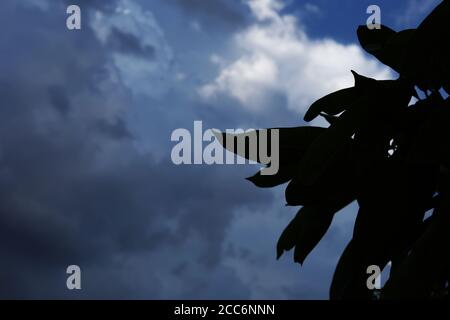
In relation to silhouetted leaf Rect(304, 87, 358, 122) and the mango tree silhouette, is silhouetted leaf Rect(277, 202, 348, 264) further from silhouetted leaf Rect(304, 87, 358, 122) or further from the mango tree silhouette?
silhouetted leaf Rect(304, 87, 358, 122)

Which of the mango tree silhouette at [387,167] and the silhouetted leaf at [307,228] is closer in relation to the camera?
the mango tree silhouette at [387,167]

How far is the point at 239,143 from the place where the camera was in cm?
132

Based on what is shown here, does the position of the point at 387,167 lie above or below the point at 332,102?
below

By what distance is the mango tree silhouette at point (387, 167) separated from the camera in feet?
3.22

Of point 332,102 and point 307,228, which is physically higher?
point 332,102

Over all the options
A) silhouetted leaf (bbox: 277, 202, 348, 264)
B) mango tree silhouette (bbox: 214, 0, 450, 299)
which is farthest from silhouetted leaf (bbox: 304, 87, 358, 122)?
silhouetted leaf (bbox: 277, 202, 348, 264)

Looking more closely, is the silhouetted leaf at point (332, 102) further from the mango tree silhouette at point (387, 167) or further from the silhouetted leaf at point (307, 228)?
the silhouetted leaf at point (307, 228)

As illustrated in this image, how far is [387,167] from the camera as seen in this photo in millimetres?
1252

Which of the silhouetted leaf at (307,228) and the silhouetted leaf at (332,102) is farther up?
the silhouetted leaf at (332,102)

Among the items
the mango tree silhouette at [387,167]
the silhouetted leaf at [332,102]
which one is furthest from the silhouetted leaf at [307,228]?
the silhouetted leaf at [332,102]

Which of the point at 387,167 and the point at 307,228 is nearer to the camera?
the point at 387,167
